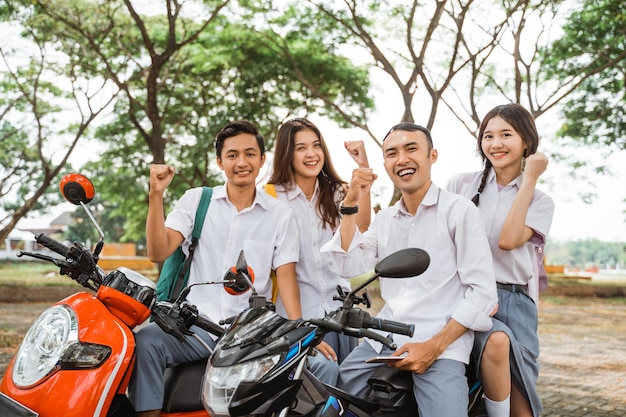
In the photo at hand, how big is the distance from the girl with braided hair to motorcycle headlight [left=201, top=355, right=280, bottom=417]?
1.13 metres

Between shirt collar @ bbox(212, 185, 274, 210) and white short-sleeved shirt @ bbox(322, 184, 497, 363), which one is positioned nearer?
white short-sleeved shirt @ bbox(322, 184, 497, 363)

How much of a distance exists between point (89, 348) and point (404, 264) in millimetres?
1135

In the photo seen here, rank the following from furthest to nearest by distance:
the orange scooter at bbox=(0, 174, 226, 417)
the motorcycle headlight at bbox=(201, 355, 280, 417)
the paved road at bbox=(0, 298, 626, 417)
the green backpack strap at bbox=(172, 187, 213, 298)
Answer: the paved road at bbox=(0, 298, 626, 417) < the green backpack strap at bbox=(172, 187, 213, 298) < the orange scooter at bbox=(0, 174, 226, 417) < the motorcycle headlight at bbox=(201, 355, 280, 417)

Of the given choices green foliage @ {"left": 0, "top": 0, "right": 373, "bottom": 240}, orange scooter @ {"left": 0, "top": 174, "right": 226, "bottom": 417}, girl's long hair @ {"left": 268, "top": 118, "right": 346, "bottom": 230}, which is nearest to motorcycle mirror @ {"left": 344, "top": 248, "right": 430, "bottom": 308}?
orange scooter @ {"left": 0, "top": 174, "right": 226, "bottom": 417}

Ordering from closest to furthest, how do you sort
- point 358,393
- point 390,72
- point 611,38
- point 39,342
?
point 39,342 < point 358,393 < point 390,72 < point 611,38

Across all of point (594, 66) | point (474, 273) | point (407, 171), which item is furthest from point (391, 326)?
point (594, 66)

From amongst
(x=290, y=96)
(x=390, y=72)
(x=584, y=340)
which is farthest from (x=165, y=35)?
(x=584, y=340)

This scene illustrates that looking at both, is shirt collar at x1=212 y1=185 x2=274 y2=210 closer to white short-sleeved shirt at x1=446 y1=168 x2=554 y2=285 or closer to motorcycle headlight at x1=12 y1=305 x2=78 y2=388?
white short-sleeved shirt at x1=446 y1=168 x2=554 y2=285

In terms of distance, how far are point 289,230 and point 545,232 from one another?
1.23 meters

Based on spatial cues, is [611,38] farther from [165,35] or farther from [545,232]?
[545,232]

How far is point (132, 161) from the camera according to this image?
17969 mm

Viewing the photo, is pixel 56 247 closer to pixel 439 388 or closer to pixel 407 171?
pixel 407 171

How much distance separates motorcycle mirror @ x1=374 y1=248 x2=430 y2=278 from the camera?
80.7 inches

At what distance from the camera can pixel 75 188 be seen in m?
2.64
